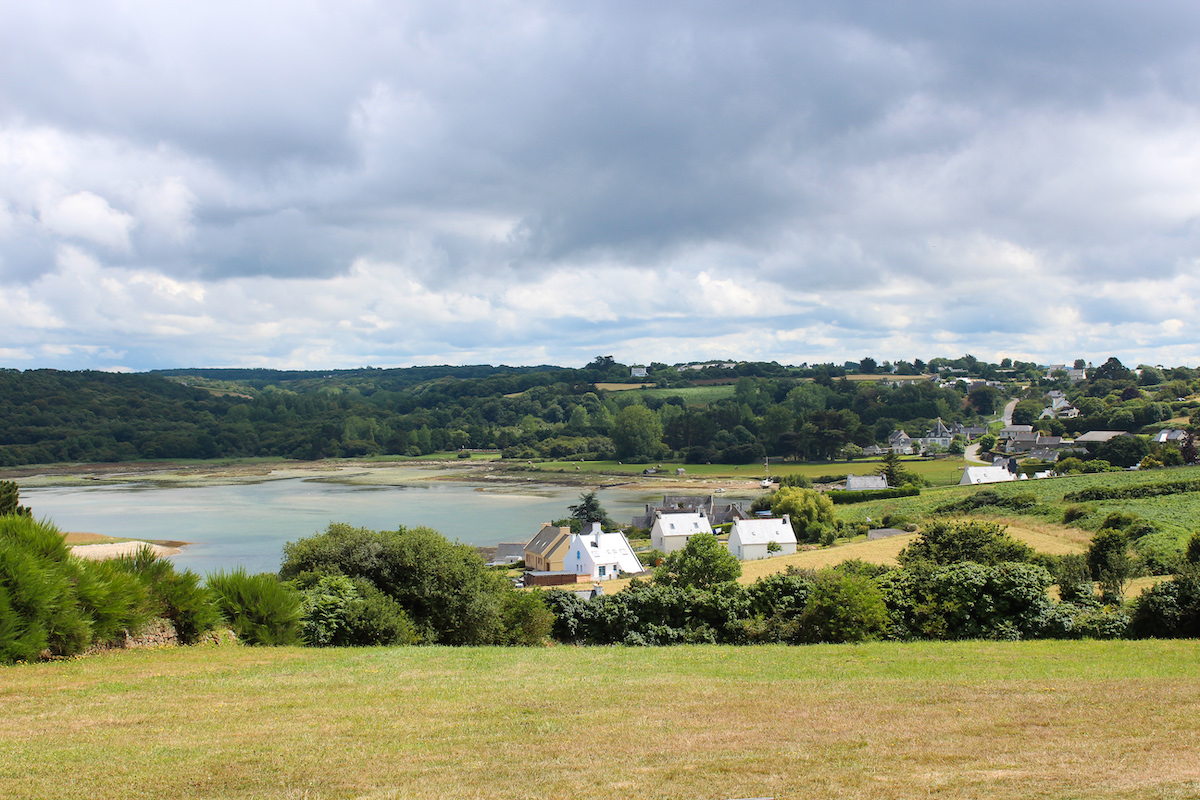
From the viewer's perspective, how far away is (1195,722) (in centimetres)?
731

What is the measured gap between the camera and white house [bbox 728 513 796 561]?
144 feet

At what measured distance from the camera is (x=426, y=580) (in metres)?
15.6

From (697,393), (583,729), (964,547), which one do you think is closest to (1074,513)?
(964,547)

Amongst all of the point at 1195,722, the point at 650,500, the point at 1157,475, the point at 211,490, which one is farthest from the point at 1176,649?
the point at 211,490

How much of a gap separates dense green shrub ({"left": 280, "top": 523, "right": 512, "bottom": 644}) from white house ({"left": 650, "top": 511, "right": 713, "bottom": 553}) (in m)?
31.4

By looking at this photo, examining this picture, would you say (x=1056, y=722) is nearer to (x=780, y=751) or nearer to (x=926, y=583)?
(x=780, y=751)

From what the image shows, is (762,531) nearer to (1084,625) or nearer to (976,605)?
(976,605)

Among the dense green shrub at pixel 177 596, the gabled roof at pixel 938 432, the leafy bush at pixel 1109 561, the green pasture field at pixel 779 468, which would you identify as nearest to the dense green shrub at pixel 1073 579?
the leafy bush at pixel 1109 561

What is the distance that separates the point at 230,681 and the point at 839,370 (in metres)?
199

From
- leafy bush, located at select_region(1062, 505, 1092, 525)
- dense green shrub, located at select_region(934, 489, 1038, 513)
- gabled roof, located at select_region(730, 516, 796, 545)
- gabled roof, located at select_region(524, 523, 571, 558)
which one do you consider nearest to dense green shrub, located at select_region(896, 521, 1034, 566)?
leafy bush, located at select_region(1062, 505, 1092, 525)

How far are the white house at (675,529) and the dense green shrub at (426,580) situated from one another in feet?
103

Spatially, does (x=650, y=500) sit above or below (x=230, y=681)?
below

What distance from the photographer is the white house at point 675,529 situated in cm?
4675

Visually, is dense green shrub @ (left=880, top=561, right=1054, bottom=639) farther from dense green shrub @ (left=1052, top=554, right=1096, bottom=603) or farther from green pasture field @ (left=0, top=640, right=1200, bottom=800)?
green pasture field @ (left=0, top=640, right=1200, bottom=800)
